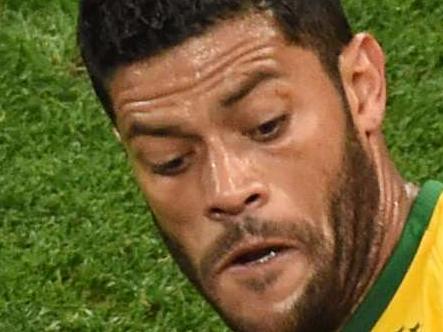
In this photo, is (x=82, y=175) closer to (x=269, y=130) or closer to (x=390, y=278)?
(x=390, y=278)

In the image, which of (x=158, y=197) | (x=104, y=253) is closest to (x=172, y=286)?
(x=104, y=253)

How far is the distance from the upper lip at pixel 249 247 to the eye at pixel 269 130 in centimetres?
20

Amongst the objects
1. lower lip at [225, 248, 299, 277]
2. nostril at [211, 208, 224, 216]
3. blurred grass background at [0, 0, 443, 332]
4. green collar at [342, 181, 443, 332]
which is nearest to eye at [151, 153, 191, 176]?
nostril at [211, 208, 224, 216]

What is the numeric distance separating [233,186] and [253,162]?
2.5 inches

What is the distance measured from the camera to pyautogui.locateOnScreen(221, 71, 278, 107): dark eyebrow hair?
3482 mm

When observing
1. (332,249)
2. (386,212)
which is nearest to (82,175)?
(386,212)

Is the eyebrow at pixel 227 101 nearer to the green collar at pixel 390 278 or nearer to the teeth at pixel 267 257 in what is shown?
the teeth at pixel 267 257

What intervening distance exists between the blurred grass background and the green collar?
2512 mm

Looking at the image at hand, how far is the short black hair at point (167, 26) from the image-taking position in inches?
137

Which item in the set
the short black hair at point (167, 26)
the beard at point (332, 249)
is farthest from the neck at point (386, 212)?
the short black hair at point (167, 26)

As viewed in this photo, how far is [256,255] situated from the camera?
3498mm

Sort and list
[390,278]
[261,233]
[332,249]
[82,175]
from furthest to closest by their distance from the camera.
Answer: [82,175]
[390,278]
[332,249]
[261,233]

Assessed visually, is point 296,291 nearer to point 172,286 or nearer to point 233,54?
point 233,54

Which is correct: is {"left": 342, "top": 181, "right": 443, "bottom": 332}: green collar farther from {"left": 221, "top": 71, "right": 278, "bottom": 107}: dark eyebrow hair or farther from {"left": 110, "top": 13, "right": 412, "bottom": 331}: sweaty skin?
{"left": 221, "top": 71, "right": 278, "bottom": 107}: dark eyebrow hair
